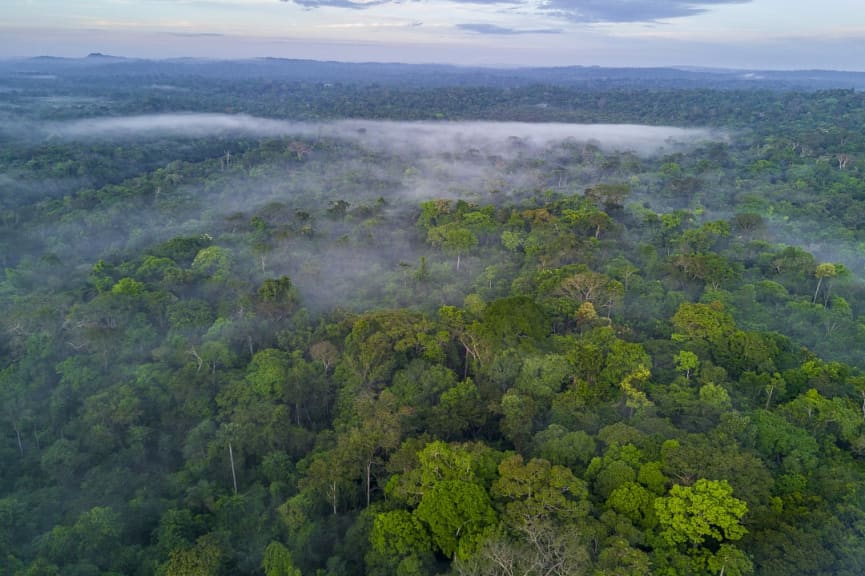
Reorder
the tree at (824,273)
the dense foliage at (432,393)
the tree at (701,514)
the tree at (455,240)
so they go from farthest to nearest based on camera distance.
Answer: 1. the tree at (455,240)
2. the tree at (824,273)
3. the dense foliage at (432,393)
4. the tree at (701,514)

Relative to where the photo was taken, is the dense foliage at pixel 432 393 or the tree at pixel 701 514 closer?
the tree at pixel 701 514

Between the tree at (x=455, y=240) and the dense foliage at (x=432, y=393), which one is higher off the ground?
the tree at (x=455, y=240)

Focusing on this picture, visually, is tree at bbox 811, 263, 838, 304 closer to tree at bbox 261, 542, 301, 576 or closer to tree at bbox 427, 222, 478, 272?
tree at bbox 427, 222, 478, 272

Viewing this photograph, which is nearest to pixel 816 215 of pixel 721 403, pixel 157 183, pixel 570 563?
pixel 721 403

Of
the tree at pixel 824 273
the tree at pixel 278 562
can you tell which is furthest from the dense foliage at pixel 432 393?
the tree at pixel 824 273

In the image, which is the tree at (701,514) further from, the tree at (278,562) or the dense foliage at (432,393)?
the tree at (278,562)

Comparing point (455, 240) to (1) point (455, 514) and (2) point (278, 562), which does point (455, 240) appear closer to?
(1) point (455, 514)

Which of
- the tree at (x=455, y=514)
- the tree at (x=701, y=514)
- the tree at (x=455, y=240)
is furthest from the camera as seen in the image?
the tree at (x=455, y=240)

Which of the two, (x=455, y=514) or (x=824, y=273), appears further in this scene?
(x=824, y=273)

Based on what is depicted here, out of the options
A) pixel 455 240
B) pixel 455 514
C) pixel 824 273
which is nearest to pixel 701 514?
pixel 455 514
